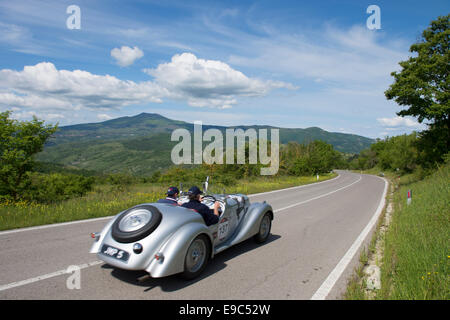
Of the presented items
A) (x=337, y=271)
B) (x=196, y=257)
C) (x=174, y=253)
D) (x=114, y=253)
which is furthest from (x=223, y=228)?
(x=337, y=271)

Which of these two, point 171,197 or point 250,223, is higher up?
point 171,197

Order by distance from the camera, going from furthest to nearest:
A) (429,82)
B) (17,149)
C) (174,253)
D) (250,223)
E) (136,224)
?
(429,82) < (17,149) < (250,223) < (136,224) < (174,253)

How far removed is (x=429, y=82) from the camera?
1655cm

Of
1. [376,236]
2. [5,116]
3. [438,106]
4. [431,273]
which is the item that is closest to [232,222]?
[431,273]

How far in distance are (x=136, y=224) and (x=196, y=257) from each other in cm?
101

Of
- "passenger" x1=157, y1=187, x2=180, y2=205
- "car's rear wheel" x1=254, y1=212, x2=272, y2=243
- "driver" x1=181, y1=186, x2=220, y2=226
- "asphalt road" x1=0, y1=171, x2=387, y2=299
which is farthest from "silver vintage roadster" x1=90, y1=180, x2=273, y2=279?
"car's rear wheel" x1=254, y1=212, x2=272, y2=243

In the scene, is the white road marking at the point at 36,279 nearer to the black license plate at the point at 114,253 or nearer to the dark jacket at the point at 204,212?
the black license plate at the point at 114,253

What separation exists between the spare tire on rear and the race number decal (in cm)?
130

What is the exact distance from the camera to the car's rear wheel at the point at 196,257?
12.3ft

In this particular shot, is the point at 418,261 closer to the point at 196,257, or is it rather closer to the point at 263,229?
the point at 263,229

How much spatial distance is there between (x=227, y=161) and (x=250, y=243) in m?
36.1

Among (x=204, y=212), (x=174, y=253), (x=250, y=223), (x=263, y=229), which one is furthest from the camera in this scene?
(x=263, y=229)

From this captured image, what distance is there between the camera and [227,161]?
4191cm
